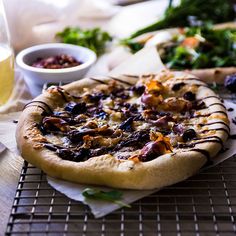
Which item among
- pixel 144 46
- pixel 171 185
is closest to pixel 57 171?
pixel 171 185

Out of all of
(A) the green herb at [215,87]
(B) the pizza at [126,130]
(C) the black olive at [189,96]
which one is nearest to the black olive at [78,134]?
(B) the pizza at [126,130]

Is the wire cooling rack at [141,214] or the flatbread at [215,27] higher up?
the wire cooling rack at [141,214]

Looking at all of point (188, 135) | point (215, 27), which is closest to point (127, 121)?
point (188, 135)

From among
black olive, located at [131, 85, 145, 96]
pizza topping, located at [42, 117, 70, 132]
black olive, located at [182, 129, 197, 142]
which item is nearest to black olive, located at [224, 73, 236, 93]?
black olive, located at [131, 85, 145, 96]

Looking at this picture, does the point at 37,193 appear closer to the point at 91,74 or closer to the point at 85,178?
the point at 85,178

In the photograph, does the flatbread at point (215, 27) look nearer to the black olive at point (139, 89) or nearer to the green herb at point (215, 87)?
the green herb at point (215, 87)

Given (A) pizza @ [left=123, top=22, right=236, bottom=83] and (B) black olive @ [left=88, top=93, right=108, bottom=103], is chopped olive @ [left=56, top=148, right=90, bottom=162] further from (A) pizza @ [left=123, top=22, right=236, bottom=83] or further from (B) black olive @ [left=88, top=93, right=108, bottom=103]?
(A) pizza @ [left=123, top=22, right=236, bottom=83]
